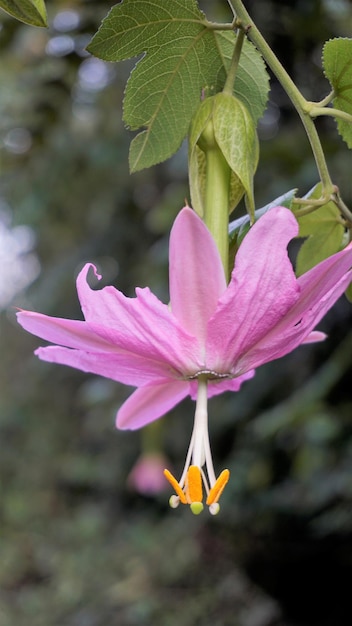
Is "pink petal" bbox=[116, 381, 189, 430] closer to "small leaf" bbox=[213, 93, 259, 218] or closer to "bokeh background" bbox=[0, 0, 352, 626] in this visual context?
"small leaf" bbox=[213, 93, 259, 218]

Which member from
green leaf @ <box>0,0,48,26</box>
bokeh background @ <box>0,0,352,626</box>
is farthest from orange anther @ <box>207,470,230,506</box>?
bokeh background @ <box>0,0,352,626</box>

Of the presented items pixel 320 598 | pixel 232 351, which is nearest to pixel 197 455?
pixel 232 351

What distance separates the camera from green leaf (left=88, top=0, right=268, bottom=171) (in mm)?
346

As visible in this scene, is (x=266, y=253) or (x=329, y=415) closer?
(x=266, y=253)

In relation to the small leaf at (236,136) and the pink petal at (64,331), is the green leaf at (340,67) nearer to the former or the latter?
the small leaf at (236,136)

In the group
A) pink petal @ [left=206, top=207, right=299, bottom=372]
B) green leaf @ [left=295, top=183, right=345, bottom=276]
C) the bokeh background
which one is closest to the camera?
pink petal @ [left=206, top=207, right=299, bottom=372]

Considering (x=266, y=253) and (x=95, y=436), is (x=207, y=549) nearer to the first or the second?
(x=95, y=436)

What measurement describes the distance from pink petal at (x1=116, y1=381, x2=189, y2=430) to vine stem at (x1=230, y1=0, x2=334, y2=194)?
0.13 meters

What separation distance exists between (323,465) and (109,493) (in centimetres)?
181

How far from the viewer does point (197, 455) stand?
309 millimetres

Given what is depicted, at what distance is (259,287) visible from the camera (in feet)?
0.96

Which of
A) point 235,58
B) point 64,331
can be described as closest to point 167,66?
point 235,58

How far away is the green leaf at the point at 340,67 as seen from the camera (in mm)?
345

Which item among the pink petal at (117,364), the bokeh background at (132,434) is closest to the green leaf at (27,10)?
the pink petal at (117,364)
